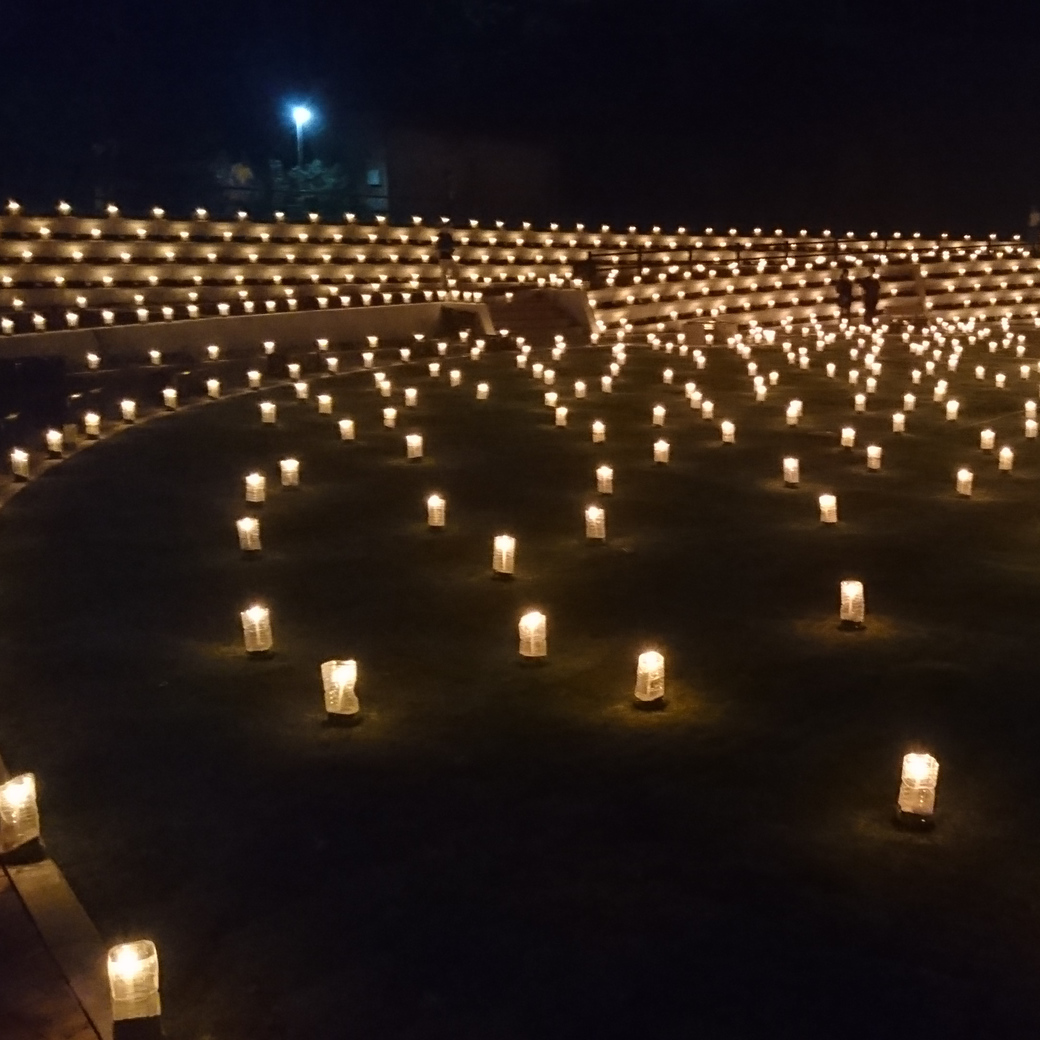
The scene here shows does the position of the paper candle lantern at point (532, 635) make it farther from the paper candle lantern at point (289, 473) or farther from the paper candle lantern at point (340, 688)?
the paper candle lantern at point (289, 473)

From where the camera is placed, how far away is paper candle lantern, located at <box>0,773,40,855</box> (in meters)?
4.61

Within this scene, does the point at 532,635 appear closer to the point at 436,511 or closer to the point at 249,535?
the point at 249,535

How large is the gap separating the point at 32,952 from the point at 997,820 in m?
3.60

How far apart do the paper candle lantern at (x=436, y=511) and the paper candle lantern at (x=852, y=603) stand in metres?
3.44

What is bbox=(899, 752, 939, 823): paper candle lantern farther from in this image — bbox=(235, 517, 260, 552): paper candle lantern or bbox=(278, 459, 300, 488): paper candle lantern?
bbox=(278, 459, 300, 488): paper candle lantern

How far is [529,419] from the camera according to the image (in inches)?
595

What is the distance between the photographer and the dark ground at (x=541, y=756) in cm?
400

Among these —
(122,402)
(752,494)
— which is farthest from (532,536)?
(122,402)

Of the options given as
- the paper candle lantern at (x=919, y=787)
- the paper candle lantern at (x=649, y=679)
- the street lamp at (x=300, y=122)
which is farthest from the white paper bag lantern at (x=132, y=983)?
the street lamp at (x=300, y=122)

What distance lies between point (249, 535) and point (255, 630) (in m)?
2.18

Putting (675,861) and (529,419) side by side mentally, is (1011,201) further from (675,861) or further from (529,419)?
(675,861)

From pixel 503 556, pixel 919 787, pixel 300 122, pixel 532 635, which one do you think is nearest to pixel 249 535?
pixel 503 556

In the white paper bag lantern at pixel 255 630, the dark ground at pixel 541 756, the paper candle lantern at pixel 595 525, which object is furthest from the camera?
the paper candle lantern at pixel 595 525

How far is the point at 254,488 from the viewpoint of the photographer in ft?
34.1
